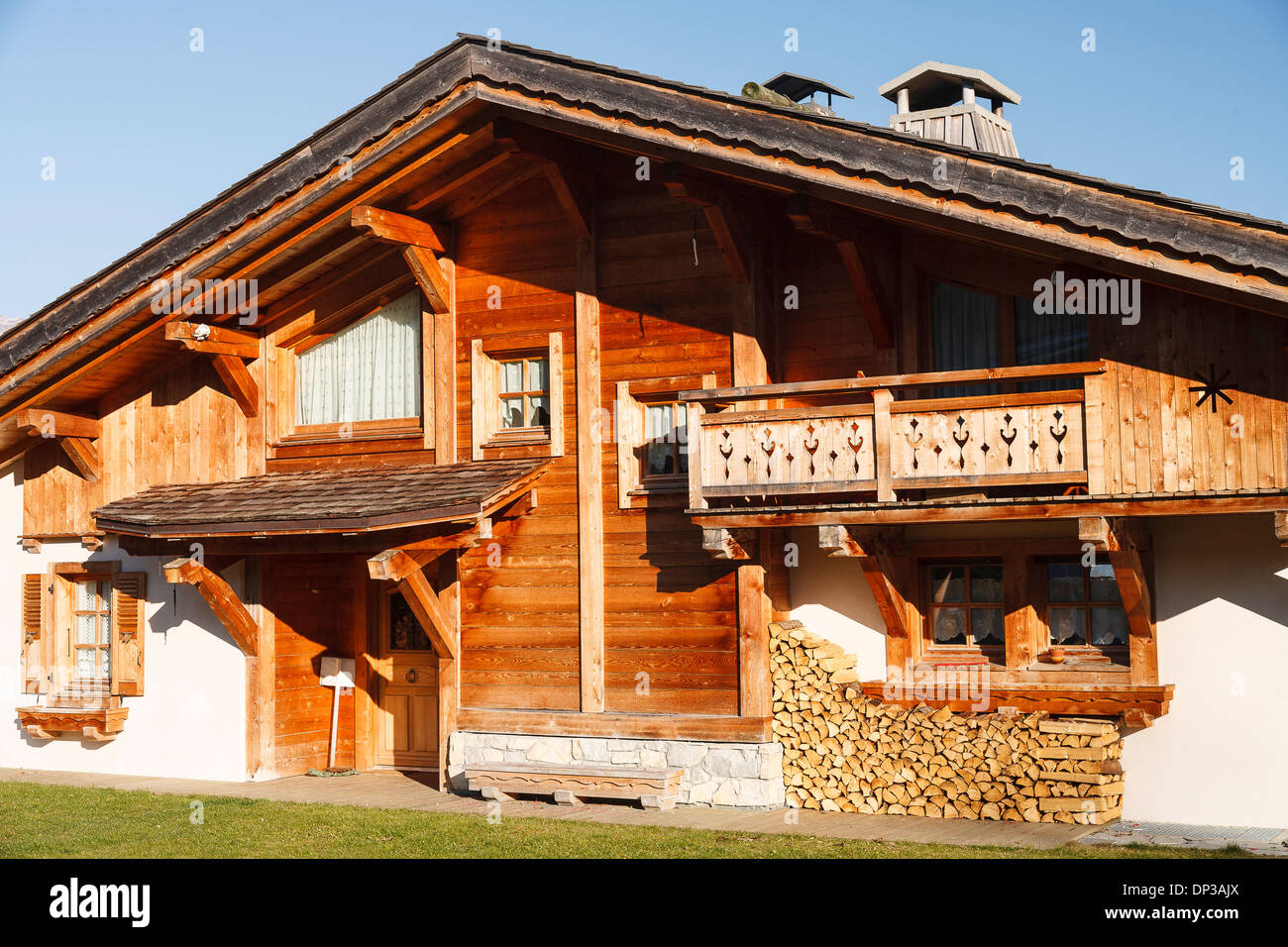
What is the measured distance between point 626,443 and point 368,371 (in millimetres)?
3207

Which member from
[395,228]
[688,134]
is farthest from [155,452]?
[688,134]

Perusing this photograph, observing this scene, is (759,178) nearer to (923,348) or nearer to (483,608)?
(923,348)

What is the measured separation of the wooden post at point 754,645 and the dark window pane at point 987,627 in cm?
176

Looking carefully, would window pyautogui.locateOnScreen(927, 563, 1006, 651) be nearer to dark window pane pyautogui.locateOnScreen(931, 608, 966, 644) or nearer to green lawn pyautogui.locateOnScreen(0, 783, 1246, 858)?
dark window pane pyautogui.locateOnScreen(931, 608, 966, 644)

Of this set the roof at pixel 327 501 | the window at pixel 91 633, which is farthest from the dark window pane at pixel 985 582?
the window at pixel 91 633

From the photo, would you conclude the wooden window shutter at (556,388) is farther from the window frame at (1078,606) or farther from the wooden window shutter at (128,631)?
the wooden window shutter at (128,631)

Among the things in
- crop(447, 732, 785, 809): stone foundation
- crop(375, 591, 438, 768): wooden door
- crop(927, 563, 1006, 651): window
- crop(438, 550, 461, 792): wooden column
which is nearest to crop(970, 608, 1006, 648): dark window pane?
crop(927, 563, 1006, 651): window

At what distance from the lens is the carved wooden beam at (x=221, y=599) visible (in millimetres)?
13031

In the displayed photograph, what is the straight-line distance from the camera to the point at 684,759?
12.1m

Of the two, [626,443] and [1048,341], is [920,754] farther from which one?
[626,443]

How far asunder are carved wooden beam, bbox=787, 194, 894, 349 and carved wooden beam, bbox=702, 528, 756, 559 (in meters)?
2.05
